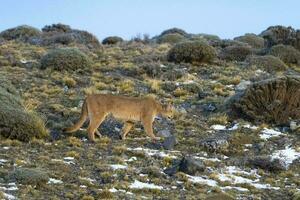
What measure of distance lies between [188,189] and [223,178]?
143 centimetres

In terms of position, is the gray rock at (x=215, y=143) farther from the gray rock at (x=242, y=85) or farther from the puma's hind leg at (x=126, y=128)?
the gray rock at (x=242, y=85)

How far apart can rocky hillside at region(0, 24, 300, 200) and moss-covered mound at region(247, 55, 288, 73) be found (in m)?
0.06

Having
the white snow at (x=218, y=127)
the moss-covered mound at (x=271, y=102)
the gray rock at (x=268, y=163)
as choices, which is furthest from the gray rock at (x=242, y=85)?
the gray rock at (x=268, y=163)

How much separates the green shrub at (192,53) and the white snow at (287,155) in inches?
501

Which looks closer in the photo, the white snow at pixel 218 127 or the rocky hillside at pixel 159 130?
the rocky hillside at pixel 159 130

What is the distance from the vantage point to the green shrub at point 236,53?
32.6 m

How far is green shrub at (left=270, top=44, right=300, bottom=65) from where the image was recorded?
32750 mm

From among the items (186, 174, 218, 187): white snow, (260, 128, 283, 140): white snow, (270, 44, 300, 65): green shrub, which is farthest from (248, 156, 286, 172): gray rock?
(270, 44, 300, 65): green shrub

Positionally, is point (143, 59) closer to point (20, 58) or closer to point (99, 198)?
point (20, 58)

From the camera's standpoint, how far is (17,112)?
16.6 metres

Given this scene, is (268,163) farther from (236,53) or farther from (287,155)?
(236,53)

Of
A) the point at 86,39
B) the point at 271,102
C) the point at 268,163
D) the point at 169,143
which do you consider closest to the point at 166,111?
the point at 169,143

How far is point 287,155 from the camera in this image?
16969 millimetres

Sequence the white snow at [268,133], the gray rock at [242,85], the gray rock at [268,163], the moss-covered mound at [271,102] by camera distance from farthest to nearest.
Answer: the gray rock at [242,85] < the moss-covered mound at [271,102] < the white snow at [268,133] < the gray rock at [268,163]
